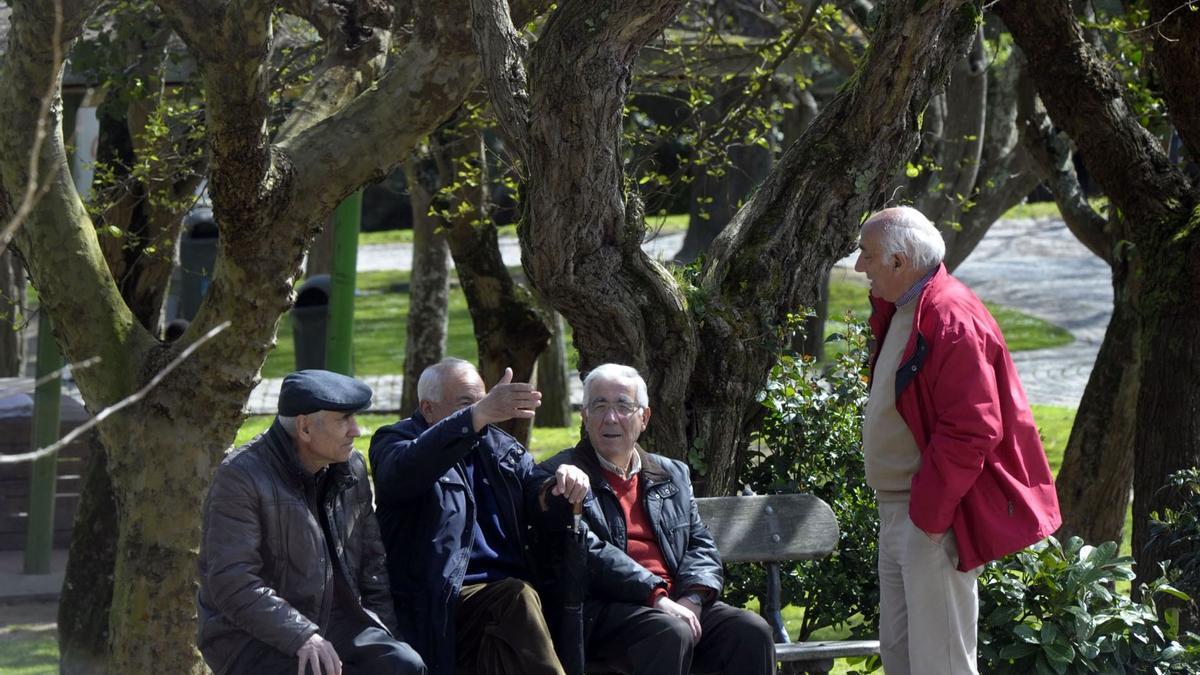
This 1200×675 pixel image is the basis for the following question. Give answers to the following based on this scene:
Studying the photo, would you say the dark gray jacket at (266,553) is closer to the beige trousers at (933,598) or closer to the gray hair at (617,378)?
the gray hair at (617,378)

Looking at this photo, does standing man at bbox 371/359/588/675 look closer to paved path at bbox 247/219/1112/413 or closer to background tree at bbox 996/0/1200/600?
background tree at bbox 996/0/1200/600

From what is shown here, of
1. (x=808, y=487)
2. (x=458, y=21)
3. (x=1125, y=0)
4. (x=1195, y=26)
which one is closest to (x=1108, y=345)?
(x=1125, y=0)

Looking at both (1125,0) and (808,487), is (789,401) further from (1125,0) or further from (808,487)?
(1125,0)

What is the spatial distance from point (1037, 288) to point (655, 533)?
25.8m

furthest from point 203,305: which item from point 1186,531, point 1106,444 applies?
point 1106,444

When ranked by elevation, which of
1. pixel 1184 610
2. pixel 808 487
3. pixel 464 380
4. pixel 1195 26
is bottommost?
pixel 1184 610

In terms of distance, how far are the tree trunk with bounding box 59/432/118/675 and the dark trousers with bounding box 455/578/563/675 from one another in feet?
12.5

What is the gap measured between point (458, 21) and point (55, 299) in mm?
1992

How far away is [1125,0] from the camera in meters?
9.09

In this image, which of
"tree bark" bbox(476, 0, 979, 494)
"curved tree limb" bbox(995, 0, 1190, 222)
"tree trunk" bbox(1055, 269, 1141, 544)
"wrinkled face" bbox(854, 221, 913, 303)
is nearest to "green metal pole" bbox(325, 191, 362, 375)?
"tree bark" bbox(476, 0, 979, 494)

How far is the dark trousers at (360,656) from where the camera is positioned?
14.6 ft

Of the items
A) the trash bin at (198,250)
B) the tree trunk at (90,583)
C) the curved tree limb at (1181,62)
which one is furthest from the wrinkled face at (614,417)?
the trash bin at (198,250)

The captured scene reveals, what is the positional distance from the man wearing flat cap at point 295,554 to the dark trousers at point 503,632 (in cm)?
29

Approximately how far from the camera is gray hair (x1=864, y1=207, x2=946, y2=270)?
188 inches
